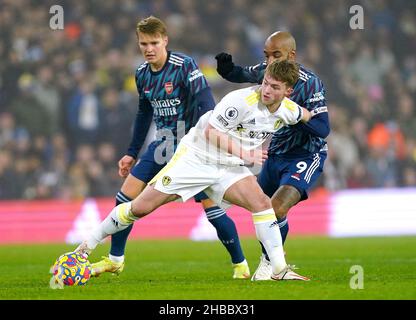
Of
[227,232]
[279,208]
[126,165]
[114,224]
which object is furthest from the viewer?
[126,165]

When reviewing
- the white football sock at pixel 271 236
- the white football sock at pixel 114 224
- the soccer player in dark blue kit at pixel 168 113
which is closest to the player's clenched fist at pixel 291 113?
the white football sock at pixel 271 236

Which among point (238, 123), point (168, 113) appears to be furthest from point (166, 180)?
point (168, 113)

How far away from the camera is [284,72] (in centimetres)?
737

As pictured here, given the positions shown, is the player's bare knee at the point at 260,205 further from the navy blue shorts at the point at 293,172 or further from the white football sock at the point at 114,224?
the white football sock at the point at 114,224

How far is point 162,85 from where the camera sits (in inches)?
339

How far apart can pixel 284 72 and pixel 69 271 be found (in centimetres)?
227

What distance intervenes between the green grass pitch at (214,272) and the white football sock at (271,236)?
0.52 feet

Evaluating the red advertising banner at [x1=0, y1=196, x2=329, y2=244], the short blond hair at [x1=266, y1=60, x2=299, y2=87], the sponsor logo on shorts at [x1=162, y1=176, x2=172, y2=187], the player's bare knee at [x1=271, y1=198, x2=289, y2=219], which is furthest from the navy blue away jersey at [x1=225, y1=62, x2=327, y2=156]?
the red advertising banner at [x1=0, y1=196, x2=329, y2=244]

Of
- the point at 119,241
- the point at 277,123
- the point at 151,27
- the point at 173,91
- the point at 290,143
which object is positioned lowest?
the point at 119,241

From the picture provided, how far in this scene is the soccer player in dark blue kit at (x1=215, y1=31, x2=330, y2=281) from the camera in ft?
27.0

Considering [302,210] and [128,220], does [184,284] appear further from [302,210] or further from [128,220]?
[302,210]

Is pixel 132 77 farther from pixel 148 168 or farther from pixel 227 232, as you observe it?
pixel 227 232

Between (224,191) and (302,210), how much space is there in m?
8.61

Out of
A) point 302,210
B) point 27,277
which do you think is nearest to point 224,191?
point 27,277
